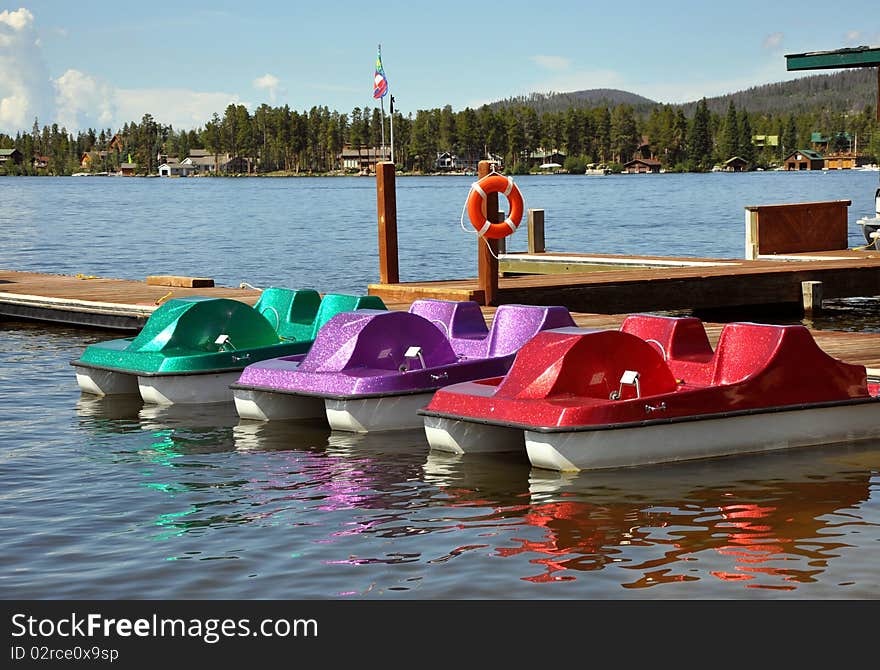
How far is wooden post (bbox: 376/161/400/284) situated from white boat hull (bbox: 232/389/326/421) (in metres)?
6.13

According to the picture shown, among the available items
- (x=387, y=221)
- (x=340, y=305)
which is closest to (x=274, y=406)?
(x=340, y=305)

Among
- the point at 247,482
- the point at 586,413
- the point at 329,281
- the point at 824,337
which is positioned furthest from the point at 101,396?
the point at 329,281

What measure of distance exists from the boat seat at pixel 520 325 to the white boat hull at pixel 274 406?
182 cm

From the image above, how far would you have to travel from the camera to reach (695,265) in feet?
85.8

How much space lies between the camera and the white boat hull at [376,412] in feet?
42.8

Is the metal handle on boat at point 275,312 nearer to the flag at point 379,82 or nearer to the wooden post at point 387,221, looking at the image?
the wooden post at point 387,221

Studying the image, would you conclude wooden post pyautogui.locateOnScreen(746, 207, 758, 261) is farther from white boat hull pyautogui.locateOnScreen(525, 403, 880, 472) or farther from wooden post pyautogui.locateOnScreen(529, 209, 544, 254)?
white boat hull pyautogui.locateOnScreen(525, 403, 880, 472)

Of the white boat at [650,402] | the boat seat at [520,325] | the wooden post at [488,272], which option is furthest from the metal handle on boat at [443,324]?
the wooden post at [488,272]

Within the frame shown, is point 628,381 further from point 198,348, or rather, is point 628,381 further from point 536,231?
A: point 536,231

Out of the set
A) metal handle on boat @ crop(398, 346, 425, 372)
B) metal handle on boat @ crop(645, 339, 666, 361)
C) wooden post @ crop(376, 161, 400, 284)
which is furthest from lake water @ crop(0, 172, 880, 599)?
wooden post @ crop(376, 161, 400, 284)

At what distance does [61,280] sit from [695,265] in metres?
11.7

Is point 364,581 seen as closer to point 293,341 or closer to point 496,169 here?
point 293,341

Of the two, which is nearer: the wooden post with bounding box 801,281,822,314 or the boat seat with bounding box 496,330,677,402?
the boat seat with bounding box 496,330,677,402

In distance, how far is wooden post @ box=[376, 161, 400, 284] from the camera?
2033cm
